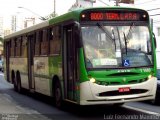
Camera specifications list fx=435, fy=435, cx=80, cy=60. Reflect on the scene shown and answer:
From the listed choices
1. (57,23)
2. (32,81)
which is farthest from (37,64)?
(57,23)

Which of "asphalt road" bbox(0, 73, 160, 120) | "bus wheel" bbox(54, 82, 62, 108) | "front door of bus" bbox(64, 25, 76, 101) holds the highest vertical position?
"front door of bus" bbox(64, 25, 76, 101)

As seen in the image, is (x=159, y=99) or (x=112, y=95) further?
(x=159, y=99)

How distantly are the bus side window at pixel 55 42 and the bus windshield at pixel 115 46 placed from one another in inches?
79.4

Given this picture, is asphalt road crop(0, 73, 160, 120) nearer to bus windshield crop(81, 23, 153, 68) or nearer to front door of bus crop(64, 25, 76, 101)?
front door of bus crop(64, 25, 76, 101)

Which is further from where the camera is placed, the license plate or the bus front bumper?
the license plate

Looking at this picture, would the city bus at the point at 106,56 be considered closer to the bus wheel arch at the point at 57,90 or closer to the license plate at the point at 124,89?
the license plate at the point at 124,89

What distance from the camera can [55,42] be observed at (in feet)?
45.8

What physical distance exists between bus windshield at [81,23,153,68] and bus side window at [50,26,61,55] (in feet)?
6.61

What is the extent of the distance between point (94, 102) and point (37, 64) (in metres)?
5.48

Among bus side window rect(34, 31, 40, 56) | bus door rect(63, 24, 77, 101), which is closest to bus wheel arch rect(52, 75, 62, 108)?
bus door rect(63, 24, 77, 101)

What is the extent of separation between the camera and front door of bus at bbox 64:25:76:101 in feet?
39.6

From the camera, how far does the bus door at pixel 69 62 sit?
12.1m

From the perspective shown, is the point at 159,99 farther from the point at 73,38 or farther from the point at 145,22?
the point at 73,38

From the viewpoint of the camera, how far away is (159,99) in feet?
47.0
